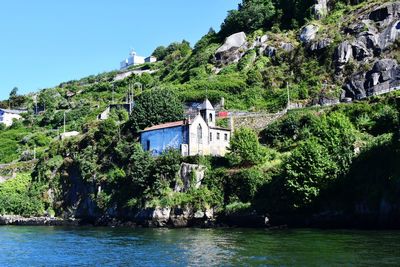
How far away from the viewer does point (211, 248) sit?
38469 millimetres

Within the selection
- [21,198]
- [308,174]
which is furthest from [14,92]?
[308,174]

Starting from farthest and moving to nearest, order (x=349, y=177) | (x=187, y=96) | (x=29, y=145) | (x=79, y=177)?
(x=29, y=145) → (x=187, y=96) → (x=79, y=177) → (x=349, y=177)

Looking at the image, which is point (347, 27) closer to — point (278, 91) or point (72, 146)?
point (278, 91)

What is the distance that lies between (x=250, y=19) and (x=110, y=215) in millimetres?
47585

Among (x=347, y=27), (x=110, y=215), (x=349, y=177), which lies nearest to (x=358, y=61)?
(x=347, y=27)

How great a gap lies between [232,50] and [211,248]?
5816cm

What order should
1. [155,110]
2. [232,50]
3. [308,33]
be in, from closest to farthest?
[155,110]
[308,33]
[232,50]

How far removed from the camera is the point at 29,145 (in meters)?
95.1

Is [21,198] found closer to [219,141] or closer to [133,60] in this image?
[219,141]

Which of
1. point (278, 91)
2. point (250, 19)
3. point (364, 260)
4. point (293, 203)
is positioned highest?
point (250, 19)

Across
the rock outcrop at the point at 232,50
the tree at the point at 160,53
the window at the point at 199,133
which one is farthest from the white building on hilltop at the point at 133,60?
the window at the point at 199,133

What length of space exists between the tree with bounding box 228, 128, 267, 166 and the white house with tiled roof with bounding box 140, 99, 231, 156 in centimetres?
348

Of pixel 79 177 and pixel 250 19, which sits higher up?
pixel 250 19

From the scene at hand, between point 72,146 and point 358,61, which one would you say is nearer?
point 358,61
